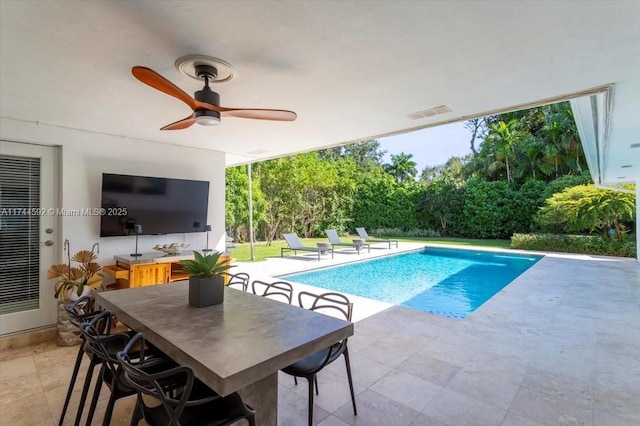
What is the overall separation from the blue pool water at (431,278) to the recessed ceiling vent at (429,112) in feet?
10.7

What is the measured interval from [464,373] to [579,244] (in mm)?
10541

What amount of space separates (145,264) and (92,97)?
2.00 metres

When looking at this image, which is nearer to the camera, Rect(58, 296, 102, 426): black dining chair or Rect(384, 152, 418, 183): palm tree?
Rect(58, 296, 102, 426): black dining chair

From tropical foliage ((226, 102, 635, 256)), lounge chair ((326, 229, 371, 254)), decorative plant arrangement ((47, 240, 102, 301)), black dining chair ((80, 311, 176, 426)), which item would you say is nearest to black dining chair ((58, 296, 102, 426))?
black dining chair ((80, 311, 176, 426))

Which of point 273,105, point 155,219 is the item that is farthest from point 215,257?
point 155,219

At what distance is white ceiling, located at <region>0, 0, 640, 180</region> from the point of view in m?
1.75

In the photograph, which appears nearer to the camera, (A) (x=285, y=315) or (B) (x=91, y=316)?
(A) (x=285, y=315)

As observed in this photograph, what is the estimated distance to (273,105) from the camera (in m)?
3.18

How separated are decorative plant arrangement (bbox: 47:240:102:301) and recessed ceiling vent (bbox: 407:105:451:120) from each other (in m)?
4.10

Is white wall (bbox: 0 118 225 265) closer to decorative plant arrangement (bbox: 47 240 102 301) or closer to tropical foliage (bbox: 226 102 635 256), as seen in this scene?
decorative plant arrangement (bbox: 47 240 102 301)

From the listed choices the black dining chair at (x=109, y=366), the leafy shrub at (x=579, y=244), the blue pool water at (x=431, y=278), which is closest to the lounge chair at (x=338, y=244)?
the blue pool water at (x=431, y=278)

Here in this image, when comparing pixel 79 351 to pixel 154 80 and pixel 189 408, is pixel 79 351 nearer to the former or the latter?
pixel 189 408

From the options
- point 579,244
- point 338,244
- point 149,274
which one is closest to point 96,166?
point 149,274

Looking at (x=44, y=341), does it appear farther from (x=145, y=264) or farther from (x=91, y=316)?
(x=91, y=316)
